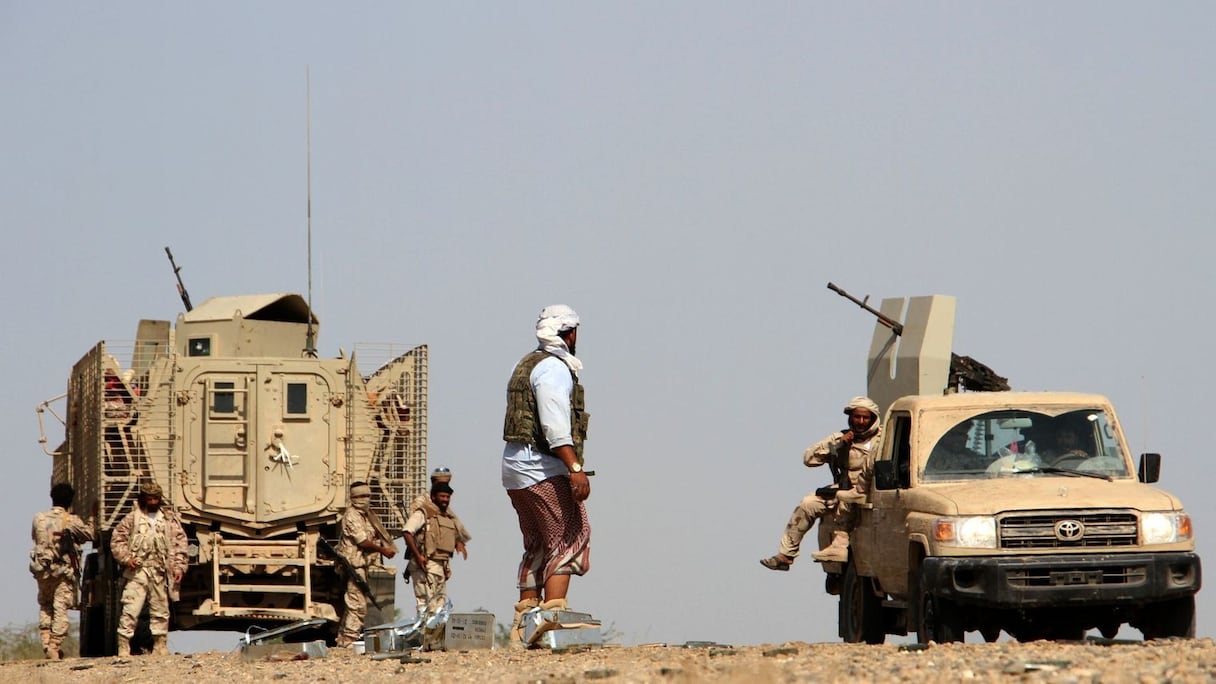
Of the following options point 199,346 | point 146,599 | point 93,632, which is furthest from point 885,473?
point 93,632

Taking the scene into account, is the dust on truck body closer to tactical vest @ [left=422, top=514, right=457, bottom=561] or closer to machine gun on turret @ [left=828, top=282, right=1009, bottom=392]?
tactical vest @ [left=422, top=514, right=457, bottom=561]

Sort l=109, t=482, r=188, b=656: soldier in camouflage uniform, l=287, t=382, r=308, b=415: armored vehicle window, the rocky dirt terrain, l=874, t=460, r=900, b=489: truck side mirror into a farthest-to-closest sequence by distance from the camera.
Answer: l=287, t=382, r=308, b=415: armored vehicle window
l=109, t=482, r=188, b=656: soldier in camouflage uniform
l=874, t=460, r=900, b=489: truck side mirror
the rocky dirt terrain

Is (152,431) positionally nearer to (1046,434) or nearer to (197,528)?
(197,528)

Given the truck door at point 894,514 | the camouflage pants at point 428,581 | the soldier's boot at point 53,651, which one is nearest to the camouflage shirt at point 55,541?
the soldier's boot at point 53,651

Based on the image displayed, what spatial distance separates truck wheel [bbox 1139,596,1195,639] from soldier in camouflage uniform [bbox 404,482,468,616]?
833cm

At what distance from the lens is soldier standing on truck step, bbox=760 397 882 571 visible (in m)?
15.5

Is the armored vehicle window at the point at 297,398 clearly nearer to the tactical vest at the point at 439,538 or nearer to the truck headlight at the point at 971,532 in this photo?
the tactical vest at the point at 439,538

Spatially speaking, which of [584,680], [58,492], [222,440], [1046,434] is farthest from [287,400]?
[584,680]

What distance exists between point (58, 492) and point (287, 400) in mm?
2494

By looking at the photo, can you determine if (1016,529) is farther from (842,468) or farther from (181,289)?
(181,289)

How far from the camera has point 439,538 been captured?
20.3 m

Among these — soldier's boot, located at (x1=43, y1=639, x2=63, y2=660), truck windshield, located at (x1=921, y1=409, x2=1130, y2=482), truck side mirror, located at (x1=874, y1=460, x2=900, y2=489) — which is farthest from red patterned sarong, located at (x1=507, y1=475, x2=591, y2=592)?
soldier's boot, located at (x1=43, y1=639, x2=63, y2=660)

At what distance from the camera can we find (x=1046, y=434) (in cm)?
1414

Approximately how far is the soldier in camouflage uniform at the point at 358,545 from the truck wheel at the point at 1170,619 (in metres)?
9.43
